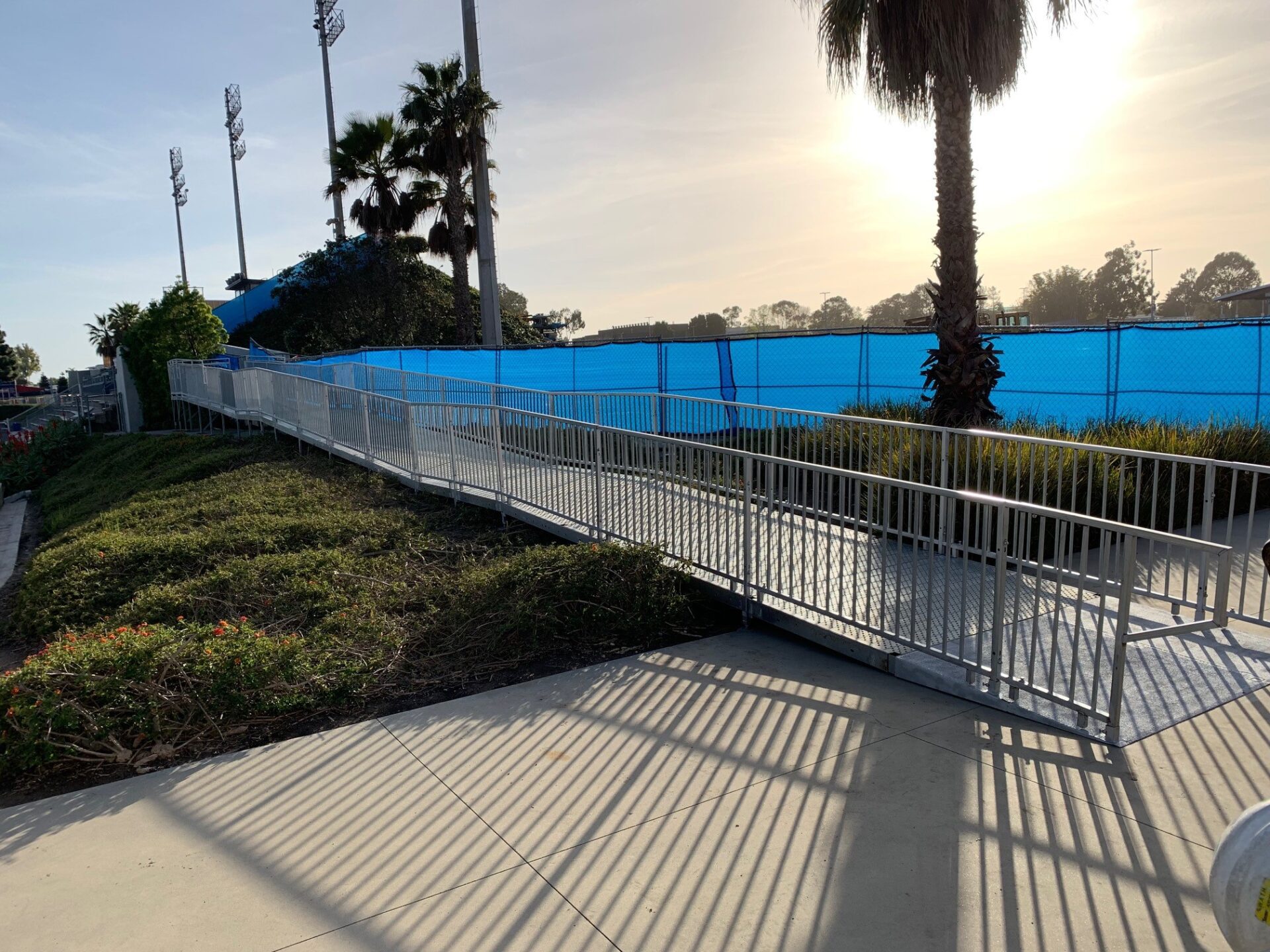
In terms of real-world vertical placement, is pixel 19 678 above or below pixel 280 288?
below

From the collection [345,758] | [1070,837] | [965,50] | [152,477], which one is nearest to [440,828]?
[345,758]

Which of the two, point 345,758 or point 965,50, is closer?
point 345,758

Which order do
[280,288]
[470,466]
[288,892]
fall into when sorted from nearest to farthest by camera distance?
[288,892] → [470,466] → [280,288]

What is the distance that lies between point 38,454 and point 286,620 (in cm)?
2233

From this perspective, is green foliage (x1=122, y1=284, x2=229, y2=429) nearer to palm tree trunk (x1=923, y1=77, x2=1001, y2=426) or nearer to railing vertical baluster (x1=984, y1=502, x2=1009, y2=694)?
palm tree trunk (x1=923, y1=77, x2=1001, y2=426)

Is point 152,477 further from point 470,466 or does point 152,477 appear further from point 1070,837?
point 1070,837

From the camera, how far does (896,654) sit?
506cm

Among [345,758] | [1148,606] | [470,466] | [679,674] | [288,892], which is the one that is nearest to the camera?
[288,892]

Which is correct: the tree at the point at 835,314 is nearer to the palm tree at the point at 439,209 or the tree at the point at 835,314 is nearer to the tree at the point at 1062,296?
the tree at the point at 1062,296

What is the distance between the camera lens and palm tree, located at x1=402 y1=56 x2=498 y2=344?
25.6 m

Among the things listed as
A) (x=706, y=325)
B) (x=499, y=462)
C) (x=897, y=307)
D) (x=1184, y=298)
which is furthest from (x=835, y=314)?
(x=499, y=462)

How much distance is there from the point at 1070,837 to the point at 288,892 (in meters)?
2.97

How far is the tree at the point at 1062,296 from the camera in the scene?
109 metres

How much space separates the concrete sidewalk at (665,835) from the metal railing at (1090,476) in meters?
1.55
